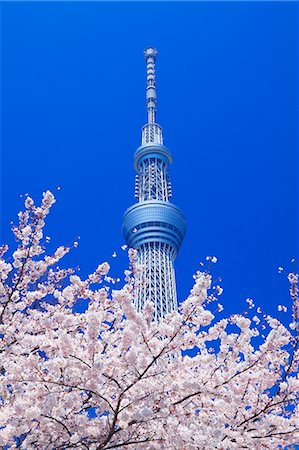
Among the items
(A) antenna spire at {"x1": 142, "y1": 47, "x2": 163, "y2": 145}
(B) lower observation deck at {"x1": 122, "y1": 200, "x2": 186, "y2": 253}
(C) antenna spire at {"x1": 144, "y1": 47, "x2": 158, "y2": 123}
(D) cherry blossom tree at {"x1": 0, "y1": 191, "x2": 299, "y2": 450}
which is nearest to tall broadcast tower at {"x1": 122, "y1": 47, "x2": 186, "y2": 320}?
(B) lower observation deck at {"x1": 122, "y1": 200, "x2": 186, "y2": 253}

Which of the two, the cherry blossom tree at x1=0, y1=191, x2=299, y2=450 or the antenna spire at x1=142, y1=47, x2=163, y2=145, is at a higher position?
the antenna spire at x1=142, y1=47, x2=163, y2=145

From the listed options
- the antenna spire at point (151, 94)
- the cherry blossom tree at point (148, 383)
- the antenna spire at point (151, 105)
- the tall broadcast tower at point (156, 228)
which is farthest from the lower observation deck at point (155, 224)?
the cherry blossom tree at point (148, 383)

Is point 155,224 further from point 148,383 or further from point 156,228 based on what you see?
point 148,383

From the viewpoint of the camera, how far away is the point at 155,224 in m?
58.9

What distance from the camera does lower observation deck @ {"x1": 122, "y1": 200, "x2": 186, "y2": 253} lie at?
58688 millimetres

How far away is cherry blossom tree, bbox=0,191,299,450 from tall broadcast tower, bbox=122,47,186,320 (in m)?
47.1

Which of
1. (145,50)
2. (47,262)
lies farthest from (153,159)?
(47,262)

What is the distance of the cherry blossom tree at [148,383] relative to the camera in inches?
177

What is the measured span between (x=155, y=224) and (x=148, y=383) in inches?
2146

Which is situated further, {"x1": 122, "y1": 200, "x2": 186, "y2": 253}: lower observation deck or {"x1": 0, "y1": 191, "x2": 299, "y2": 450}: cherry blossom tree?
{"x1": 122, "y1": 200, "x2": 186, "y2": 253}: lower observation deck

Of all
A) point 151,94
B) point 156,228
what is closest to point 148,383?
point 156,228

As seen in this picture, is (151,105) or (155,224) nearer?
(155,224)

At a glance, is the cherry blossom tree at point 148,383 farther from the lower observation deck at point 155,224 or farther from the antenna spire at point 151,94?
the antenna spire at point 151,94

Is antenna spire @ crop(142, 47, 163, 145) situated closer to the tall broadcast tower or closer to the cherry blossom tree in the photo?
the tall broadcast tower
